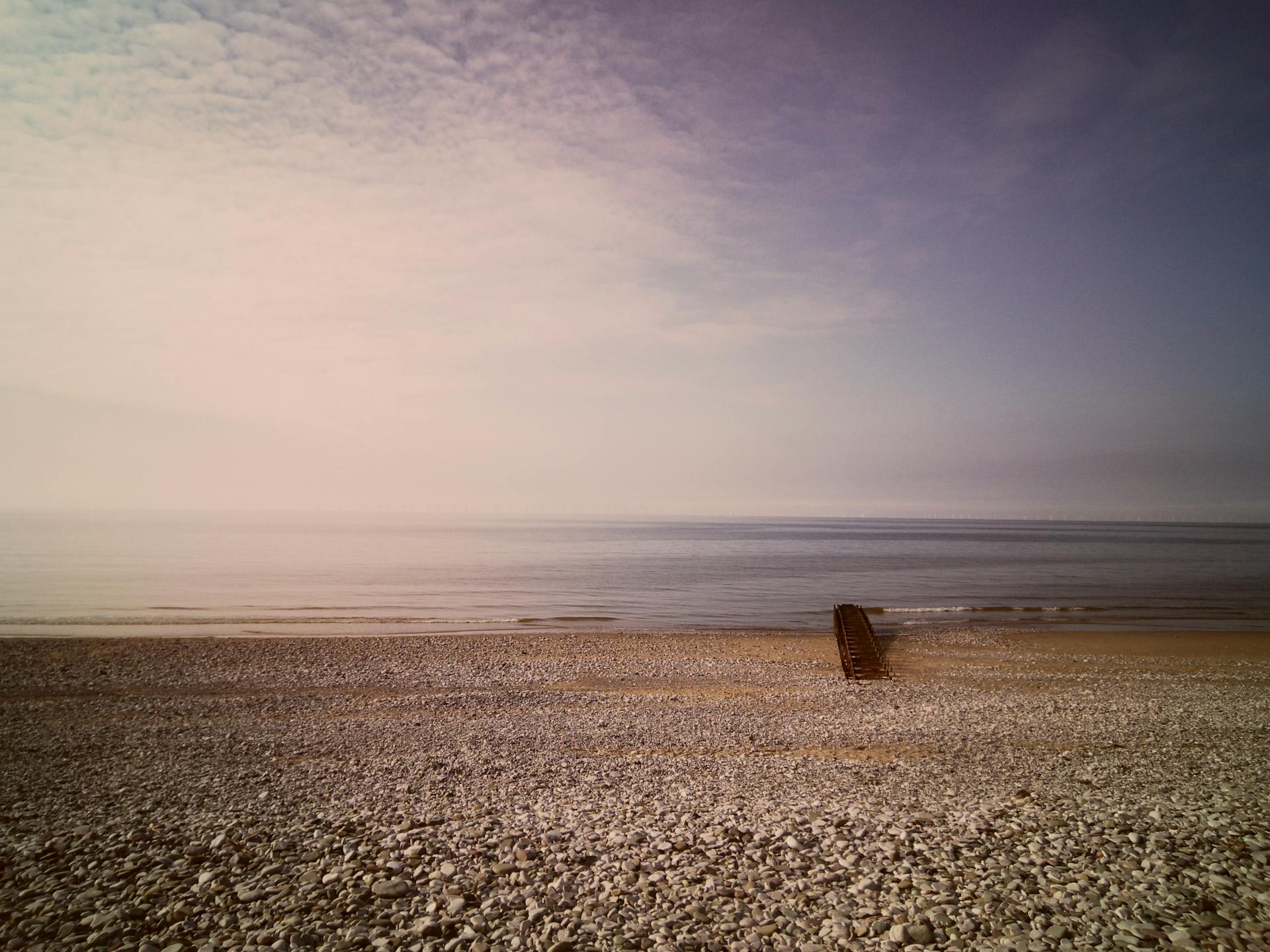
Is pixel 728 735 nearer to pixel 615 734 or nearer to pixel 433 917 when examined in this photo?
pixel 615 734

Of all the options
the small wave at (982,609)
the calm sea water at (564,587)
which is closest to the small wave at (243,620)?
the calm sea water at (564,587)

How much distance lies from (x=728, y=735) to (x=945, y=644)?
56.7 ft

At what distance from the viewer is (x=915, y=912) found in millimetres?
6801

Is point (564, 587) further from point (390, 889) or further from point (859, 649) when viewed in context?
point (390, 889)

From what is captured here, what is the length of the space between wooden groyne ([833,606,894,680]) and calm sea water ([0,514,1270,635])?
338 centimetres

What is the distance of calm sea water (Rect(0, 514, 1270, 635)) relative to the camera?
33312 millimetres

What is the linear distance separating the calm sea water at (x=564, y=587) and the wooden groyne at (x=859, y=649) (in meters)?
3.38

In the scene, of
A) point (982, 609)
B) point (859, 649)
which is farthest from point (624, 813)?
point (982, 609)

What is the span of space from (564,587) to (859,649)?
92.6ft

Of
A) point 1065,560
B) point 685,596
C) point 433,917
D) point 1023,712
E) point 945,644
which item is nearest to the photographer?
point 433,917

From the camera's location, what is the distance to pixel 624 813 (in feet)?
31.1

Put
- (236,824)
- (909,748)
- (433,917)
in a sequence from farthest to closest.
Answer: (909,748)
(236,824)
(433,917)

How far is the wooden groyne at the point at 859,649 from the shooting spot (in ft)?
69.5

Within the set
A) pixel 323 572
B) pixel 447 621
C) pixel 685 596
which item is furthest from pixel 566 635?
pixel 323 572
